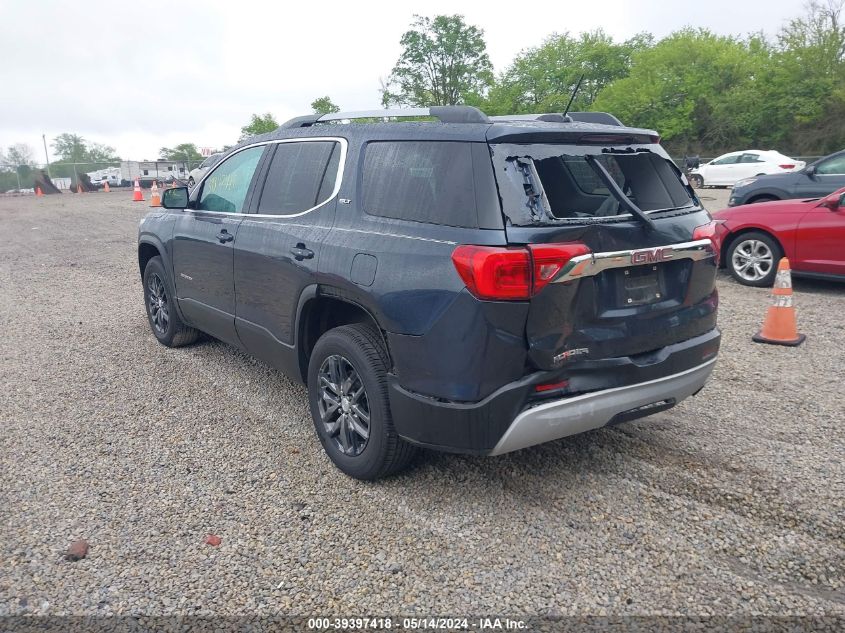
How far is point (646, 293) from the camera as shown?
315 cm

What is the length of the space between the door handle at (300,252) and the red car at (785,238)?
17.3ft

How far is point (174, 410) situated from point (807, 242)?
6.95 metres

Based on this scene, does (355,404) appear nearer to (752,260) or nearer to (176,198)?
(176,198)

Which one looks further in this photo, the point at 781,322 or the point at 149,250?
the point at 149,250

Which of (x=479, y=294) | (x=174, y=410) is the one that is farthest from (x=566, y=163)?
(x=174, y=410)

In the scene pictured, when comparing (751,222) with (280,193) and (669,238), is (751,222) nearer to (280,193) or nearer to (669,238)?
(669,238)

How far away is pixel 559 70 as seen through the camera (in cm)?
6406

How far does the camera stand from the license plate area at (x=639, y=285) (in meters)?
3.04

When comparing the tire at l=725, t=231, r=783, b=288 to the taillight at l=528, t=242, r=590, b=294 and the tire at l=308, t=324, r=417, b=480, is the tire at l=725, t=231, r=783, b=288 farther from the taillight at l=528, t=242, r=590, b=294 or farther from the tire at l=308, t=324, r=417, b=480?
the tire at l=308, t=324, r=417, b=480

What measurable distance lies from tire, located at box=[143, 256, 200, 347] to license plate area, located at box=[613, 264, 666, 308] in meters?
3.82

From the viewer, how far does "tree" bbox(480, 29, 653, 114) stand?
64.4 m

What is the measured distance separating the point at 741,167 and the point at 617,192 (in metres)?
25.7

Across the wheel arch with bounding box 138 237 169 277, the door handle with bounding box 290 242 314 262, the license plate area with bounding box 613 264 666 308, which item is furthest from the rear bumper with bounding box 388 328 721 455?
the wheel arch with bounding box 138 237 169 277

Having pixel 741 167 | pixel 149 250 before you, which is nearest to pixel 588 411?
pixel 149 250
